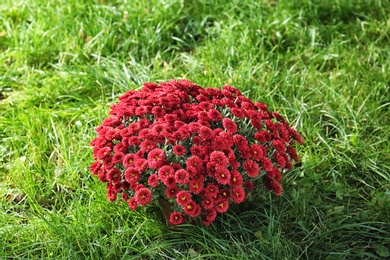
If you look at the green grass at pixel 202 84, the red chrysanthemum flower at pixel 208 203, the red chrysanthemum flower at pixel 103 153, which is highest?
the red chrysanthemum flower at pixel 103 153

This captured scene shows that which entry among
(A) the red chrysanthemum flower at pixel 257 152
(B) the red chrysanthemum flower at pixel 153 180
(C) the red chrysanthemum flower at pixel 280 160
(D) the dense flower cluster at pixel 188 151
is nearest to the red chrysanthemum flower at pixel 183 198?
(D) the dense flower cluster at pixel 188 151

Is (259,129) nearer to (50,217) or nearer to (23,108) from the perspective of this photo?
(50,217)

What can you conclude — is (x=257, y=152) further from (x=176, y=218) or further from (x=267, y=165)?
(x=176, y=218)

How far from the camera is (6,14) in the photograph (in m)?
4.29

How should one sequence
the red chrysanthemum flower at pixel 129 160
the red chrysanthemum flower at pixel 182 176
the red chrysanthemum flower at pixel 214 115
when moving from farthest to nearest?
the red chrysanthemum flower at pixel 214 115, the red chrysanthemum flower at pixel 129 160, the red chrysanthemum flower at pixel 182 176

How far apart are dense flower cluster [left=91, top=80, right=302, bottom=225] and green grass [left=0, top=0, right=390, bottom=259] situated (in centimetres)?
21

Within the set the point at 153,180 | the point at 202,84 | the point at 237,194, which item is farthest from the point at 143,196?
the point at 202,84

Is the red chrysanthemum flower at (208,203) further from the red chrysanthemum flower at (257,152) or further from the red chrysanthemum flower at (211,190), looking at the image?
the red chrysanthemum flower at (257,152)

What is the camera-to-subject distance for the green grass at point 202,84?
260cm

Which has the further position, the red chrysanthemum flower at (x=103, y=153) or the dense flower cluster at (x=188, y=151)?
the red chrysanthemum flower at (x=103, y=153)

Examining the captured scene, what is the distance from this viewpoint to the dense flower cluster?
236 centimetres

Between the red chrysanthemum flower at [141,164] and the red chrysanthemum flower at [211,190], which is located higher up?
the red chrysanthemum flower at [141,164]

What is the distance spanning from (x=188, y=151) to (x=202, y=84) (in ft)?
3.69

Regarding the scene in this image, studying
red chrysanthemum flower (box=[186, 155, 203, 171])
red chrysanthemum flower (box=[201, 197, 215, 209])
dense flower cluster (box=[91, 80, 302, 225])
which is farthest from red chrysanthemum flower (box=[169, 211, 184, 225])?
red chrysanthemum flower (box=[186, 155, 203, 171])
